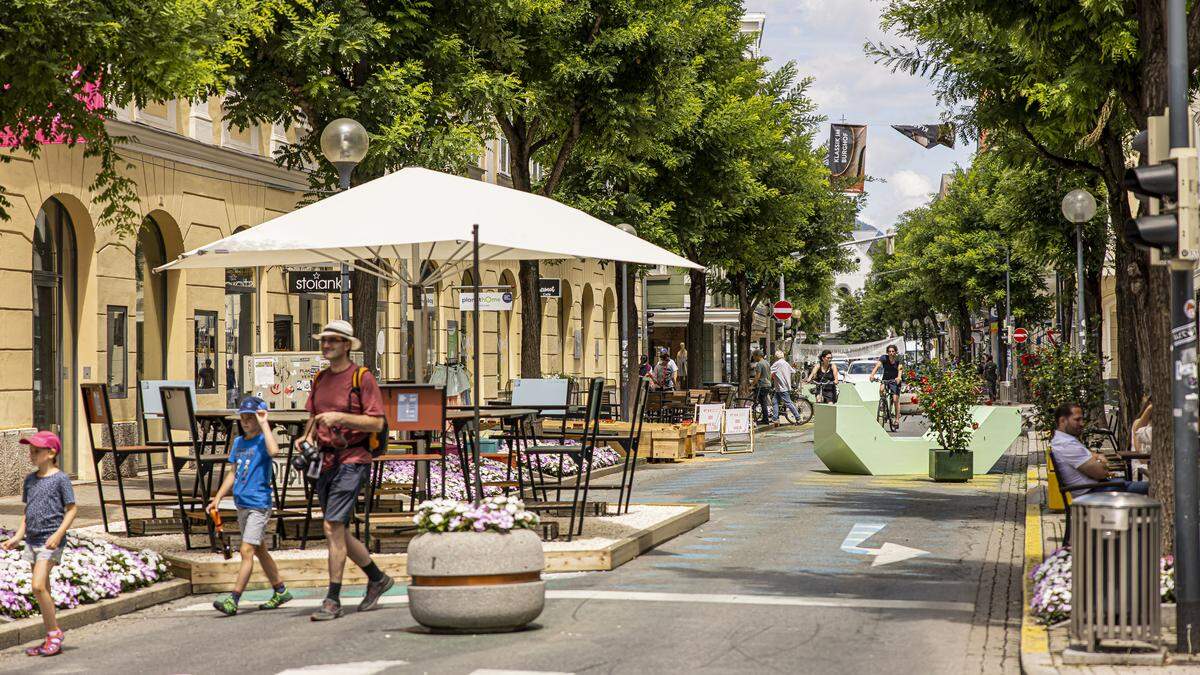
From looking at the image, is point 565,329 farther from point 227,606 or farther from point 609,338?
point 227,606

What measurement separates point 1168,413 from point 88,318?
14961 mm

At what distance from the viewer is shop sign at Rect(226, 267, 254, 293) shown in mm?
24453

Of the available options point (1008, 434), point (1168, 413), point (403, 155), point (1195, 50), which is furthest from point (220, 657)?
point (1008, 434)

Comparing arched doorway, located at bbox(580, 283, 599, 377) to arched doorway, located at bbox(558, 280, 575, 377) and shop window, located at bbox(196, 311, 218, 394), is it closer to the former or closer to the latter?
arched doorway, located at bbox(558, 280, 575, 377)

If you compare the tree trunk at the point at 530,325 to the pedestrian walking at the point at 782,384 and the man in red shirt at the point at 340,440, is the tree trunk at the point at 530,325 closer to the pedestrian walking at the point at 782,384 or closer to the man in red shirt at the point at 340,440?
the pedestrian walking at the point at 782,384

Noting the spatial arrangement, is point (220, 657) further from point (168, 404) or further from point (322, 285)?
point (322, 285)

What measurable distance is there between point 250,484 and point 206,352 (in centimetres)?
1418

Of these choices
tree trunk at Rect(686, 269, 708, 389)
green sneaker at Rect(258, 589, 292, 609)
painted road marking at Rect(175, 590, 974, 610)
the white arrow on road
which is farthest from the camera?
tree trunk at Rect(686, 269, 708, 389)

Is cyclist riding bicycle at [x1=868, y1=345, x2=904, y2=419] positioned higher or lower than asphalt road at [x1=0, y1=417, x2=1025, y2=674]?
higher

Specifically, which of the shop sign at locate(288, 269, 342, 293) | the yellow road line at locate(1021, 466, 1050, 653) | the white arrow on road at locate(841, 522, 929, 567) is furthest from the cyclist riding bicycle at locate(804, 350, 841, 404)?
the white arrow on road at locate(841, 522, 929, 567)

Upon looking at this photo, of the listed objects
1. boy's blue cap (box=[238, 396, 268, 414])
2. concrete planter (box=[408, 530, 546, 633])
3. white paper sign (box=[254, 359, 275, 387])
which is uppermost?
white paper sign (box=[254, 359, 275, 387])

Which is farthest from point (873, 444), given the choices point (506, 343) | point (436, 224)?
point (506, 343)

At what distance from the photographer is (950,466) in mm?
20078

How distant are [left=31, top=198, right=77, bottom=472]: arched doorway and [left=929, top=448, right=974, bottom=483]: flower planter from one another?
36.4ft
